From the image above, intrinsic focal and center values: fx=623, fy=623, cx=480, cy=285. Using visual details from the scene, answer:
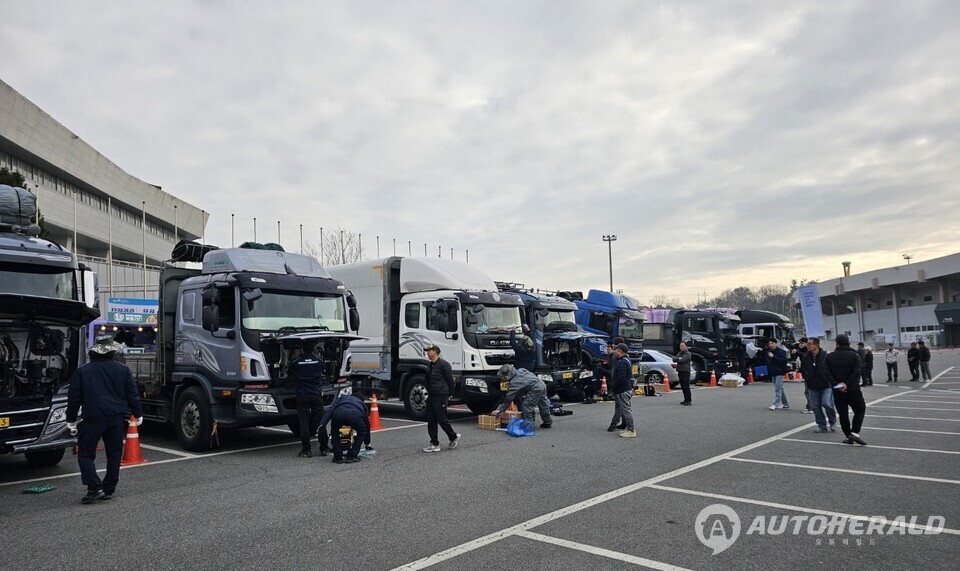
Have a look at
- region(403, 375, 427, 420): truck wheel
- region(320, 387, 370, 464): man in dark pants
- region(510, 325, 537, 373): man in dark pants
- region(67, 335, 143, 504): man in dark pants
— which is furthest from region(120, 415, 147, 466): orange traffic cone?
region(510, 325, 537, 373): man in dark pants

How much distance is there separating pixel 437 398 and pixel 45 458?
222 inches

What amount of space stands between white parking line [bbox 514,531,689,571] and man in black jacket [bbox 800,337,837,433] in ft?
24.1

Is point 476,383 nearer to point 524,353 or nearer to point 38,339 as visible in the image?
→ point 524,353

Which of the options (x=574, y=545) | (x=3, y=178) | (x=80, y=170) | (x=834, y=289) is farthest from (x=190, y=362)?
(x=834, y=289)

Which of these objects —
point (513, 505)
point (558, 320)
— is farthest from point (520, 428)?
point (558, 320)

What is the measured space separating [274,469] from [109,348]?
8.73ft

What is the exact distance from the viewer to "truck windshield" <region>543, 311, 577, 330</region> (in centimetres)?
1675

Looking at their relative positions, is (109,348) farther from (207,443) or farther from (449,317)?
(449,317)

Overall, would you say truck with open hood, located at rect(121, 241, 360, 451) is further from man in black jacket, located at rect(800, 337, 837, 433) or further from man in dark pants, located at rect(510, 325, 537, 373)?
man in black jacket, located at rect(800, 337, 837, 433)

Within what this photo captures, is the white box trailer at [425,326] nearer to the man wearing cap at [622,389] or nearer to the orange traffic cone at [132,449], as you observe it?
the man wearing cap at [622,389]

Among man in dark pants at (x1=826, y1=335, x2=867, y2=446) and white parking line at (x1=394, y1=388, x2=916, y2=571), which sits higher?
man in dark pants at (x1=826, y1=335, x2=867, y2=446)

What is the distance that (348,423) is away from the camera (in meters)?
8.77

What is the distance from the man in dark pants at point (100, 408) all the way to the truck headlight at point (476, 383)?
6876 mm

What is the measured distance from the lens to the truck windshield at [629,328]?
840 inches
